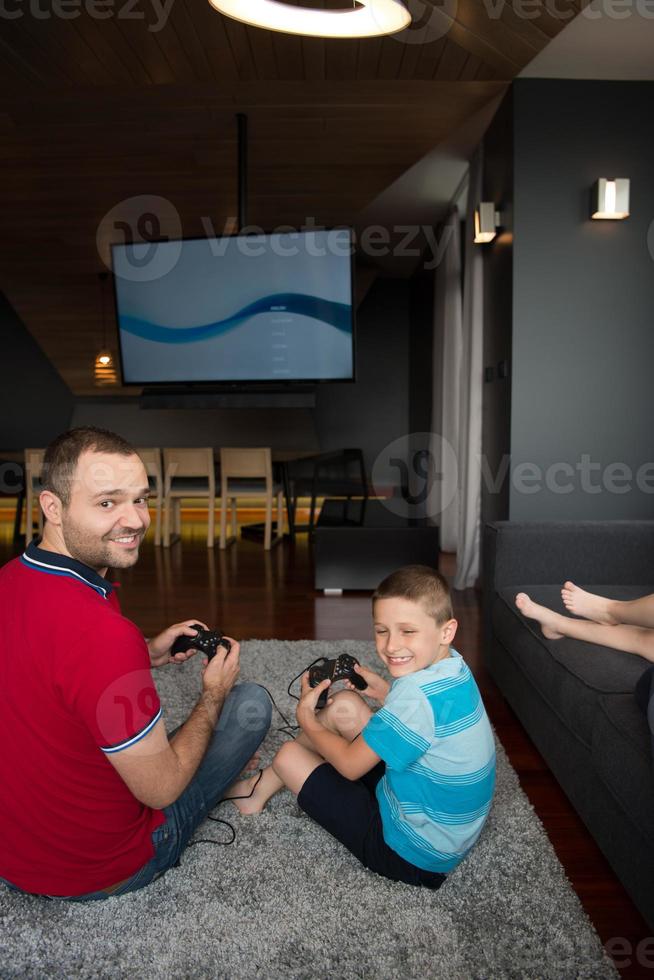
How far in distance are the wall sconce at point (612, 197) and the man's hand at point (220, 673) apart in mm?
2907

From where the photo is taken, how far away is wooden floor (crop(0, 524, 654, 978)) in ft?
5.14

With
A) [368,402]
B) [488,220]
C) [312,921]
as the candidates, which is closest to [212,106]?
[488,220]

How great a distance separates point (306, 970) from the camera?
135cm

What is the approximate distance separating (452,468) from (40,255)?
14.1 ft

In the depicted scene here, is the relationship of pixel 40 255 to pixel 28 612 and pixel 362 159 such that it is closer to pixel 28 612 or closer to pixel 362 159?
pixel 362 159

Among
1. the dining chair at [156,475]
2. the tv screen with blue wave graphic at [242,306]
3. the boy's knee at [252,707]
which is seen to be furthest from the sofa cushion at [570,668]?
the dining chair at [156,475]

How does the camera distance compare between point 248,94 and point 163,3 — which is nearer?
point 163,3

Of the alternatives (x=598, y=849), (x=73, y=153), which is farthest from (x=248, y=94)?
(x=598, y=849)

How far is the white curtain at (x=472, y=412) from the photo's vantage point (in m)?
4.60

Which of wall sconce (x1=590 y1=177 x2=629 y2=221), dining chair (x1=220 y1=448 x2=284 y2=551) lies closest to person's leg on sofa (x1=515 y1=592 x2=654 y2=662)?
wall sconce (x1=590 y1=177 x2=629 y2=221)

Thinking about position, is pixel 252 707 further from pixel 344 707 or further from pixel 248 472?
pixel 248 472

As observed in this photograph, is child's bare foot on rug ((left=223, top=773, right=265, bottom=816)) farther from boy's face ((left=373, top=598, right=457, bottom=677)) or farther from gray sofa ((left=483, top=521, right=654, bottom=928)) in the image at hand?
gray sofa ((left=483, top=521, right=654, bottom=928))

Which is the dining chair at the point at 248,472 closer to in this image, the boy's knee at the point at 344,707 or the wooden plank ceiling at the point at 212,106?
the wooden plank ceiling at the point at 212,106

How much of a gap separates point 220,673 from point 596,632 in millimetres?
1118
